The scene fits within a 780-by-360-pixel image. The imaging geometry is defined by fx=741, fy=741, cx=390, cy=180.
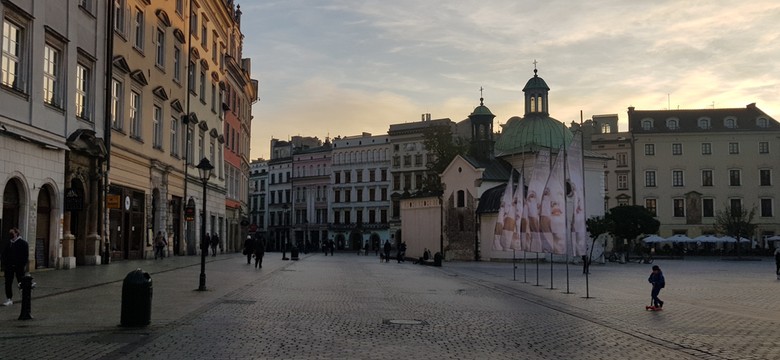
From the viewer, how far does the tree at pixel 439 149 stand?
238ft

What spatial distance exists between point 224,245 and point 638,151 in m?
55.7

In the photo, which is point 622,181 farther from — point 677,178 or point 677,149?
point 677,149

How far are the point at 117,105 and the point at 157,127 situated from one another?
653 cm

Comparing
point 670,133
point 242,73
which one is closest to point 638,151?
point 670,133

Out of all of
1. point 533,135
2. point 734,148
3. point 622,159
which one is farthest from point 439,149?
point 734,148

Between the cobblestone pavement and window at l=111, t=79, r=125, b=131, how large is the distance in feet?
33.9

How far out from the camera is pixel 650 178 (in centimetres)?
9031

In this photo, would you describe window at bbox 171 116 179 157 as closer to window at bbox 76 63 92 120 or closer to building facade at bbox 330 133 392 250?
window at bbox 76 63 92 120

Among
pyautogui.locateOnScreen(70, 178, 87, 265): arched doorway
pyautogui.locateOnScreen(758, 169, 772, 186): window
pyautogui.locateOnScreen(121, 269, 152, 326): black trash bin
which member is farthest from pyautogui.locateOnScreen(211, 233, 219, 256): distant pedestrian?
pyautogui.locateOnScreen(758, 169, 772, 186): window

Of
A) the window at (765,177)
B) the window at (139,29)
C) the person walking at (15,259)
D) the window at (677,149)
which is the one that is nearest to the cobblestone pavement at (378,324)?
the person walking at (15,259)

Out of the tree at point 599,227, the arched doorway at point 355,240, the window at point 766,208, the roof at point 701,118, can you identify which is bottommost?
the arched doorway at point 355,240

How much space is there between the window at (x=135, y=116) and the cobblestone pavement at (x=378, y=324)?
499 inches

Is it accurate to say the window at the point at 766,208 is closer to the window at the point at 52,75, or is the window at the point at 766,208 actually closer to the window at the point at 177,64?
the window at the point at 177,64

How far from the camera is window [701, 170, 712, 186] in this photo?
8888 cm
